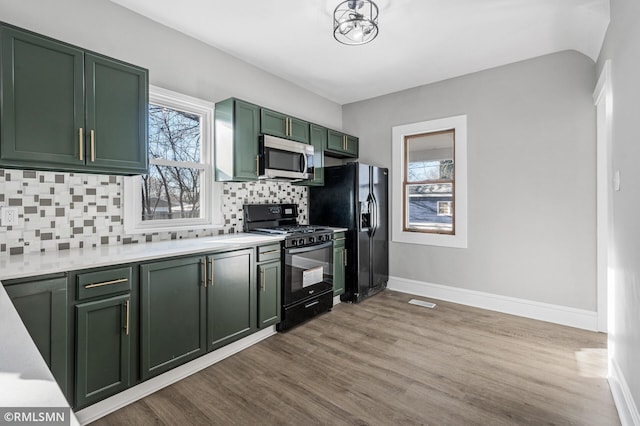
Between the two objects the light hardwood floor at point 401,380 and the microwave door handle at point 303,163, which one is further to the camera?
the microwave door handle at point 303,163

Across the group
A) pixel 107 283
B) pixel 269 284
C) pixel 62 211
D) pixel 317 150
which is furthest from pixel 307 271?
pixel 62 211

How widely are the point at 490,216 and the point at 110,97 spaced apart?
3.86 meters

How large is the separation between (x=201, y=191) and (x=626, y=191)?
3.19m

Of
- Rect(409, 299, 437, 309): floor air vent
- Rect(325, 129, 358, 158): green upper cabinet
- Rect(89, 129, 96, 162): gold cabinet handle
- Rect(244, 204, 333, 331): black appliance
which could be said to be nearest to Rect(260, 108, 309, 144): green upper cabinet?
Rect(325, 129, 358, 158): green upper cabinet

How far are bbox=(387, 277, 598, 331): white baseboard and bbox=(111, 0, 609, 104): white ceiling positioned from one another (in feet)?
8.39

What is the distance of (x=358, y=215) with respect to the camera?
12.8 feet

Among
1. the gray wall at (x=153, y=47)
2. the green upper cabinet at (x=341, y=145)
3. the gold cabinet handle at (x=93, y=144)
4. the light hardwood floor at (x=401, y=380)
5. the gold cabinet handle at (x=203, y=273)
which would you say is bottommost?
the light hardwood floor at (x=401, y=380)

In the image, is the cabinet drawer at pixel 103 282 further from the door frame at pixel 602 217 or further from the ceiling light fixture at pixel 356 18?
the door frame at pixel 602 217

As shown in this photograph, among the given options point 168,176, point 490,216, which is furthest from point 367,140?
point 168,176

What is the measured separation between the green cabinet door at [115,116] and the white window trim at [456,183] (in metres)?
3.17

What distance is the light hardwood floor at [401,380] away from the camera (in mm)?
1886

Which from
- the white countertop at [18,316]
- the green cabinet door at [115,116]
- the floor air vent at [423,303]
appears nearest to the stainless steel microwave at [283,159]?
the white countertop at [18,316]

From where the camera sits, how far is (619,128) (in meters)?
1.96

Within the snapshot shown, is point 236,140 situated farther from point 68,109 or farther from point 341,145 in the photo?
point 341,145
